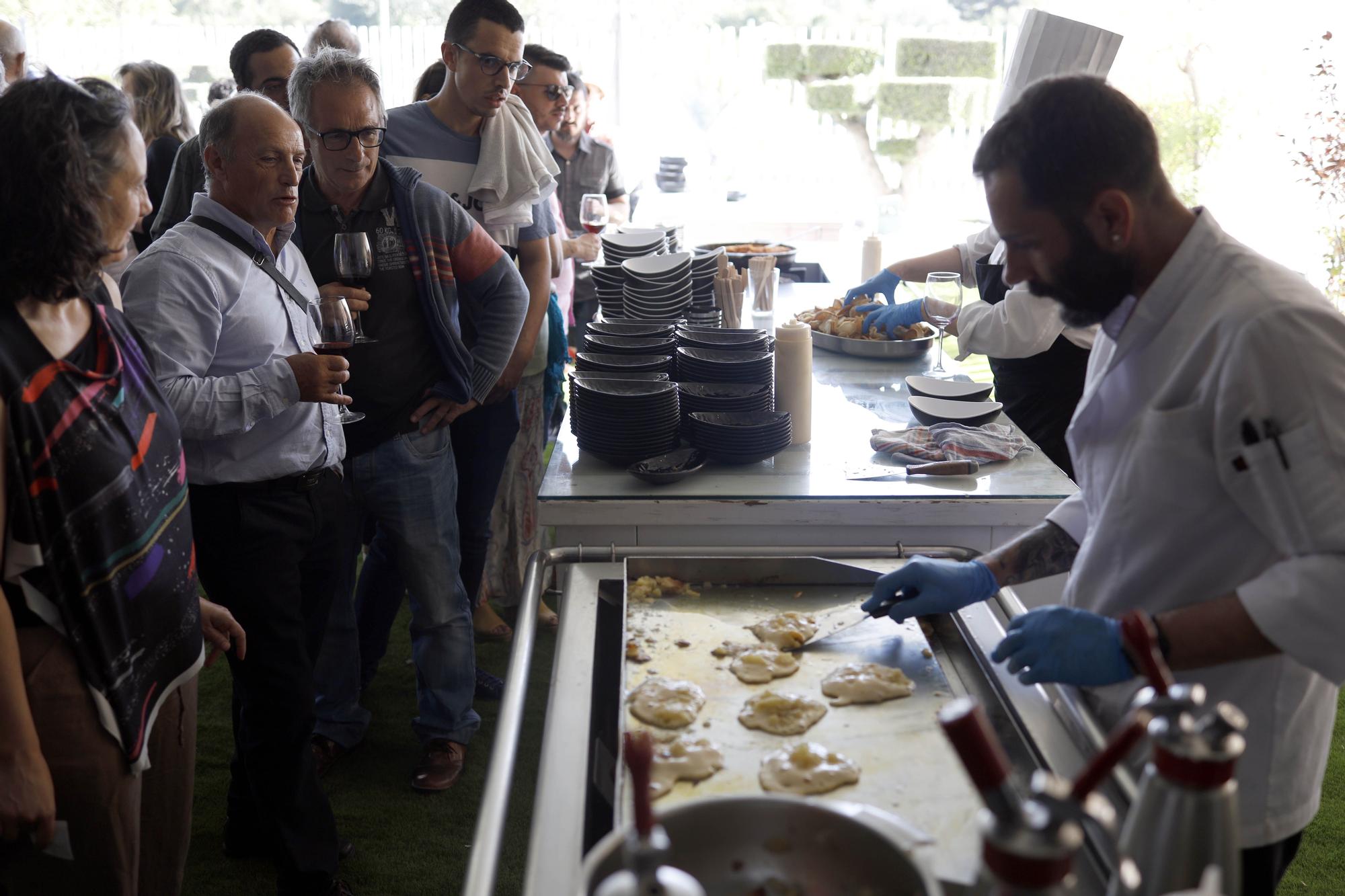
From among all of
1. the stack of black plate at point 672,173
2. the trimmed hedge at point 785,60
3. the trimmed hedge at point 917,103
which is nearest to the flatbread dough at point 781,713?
the stack of black plate at point 672,173

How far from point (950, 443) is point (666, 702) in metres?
1.22

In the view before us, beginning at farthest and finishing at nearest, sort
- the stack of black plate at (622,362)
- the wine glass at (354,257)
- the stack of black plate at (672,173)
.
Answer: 1. the stack of black plate at (672,173)
2. the stack of black plate at (622,362)
3. the wine glass at (354,257)

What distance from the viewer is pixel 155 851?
178cm

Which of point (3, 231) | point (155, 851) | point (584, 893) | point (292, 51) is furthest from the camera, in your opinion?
point (292, 51)

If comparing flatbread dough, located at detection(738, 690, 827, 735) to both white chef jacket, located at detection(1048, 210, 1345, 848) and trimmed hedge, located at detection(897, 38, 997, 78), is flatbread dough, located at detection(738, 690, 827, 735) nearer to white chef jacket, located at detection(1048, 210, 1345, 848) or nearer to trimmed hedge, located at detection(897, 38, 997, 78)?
white chef jacket, located at detection(1048, 210, 1345, 848)

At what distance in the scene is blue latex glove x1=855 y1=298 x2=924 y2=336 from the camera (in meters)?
3.32

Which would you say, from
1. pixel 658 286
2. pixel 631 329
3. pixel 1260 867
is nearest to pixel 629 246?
pixel 658 286

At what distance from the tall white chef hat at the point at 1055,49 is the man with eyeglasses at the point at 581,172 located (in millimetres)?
2396

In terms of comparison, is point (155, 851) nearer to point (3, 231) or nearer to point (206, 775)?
point (3, 231)

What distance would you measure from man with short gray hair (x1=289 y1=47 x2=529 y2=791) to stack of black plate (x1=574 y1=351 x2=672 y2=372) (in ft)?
0.92

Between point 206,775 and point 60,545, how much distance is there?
1752mm

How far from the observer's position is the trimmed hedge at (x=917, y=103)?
1195cm

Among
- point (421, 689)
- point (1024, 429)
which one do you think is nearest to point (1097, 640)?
point (1024, 429)

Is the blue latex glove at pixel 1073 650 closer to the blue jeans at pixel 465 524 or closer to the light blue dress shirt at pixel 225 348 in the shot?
the light blue dress shirt at pixel 225 348
